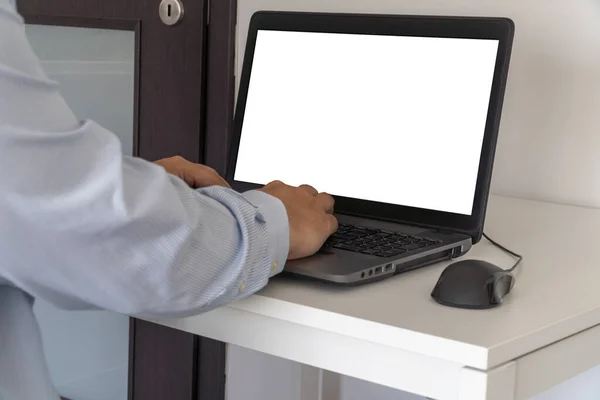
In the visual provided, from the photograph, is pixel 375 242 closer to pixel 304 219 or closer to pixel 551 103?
pixel 304 219

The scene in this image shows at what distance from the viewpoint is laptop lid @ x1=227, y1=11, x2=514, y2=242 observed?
3.41ft

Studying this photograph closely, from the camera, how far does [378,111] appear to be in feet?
3.71

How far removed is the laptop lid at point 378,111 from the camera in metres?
1.04

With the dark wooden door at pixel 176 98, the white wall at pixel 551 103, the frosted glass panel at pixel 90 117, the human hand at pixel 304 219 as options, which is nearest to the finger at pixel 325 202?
the human hand at pixel 304 219

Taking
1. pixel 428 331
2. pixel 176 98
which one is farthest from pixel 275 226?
pixel 176 98

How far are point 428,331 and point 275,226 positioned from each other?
0.60ft

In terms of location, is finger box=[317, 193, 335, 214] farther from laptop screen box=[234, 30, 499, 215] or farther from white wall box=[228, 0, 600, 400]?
white wall box=[228, 0, 600, 400]

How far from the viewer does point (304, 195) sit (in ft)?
3.17

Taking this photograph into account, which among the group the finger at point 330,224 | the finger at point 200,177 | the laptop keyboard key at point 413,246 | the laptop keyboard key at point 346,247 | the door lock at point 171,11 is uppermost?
the door lock at point 171,11

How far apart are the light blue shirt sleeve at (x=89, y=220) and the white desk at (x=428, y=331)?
0.08m

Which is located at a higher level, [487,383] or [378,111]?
[378,111]

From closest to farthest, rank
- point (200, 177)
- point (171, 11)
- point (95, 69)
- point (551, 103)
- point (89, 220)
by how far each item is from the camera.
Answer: point (89, 220)
point (200, 177)
point (551, 103)
point (171, 11)
point (95, 69)

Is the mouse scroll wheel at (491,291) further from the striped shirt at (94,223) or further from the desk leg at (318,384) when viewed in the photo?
the desk leg at (318,384)

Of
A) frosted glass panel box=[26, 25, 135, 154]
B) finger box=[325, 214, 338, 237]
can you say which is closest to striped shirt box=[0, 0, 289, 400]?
finger box=[325, 214, 338, 237]
